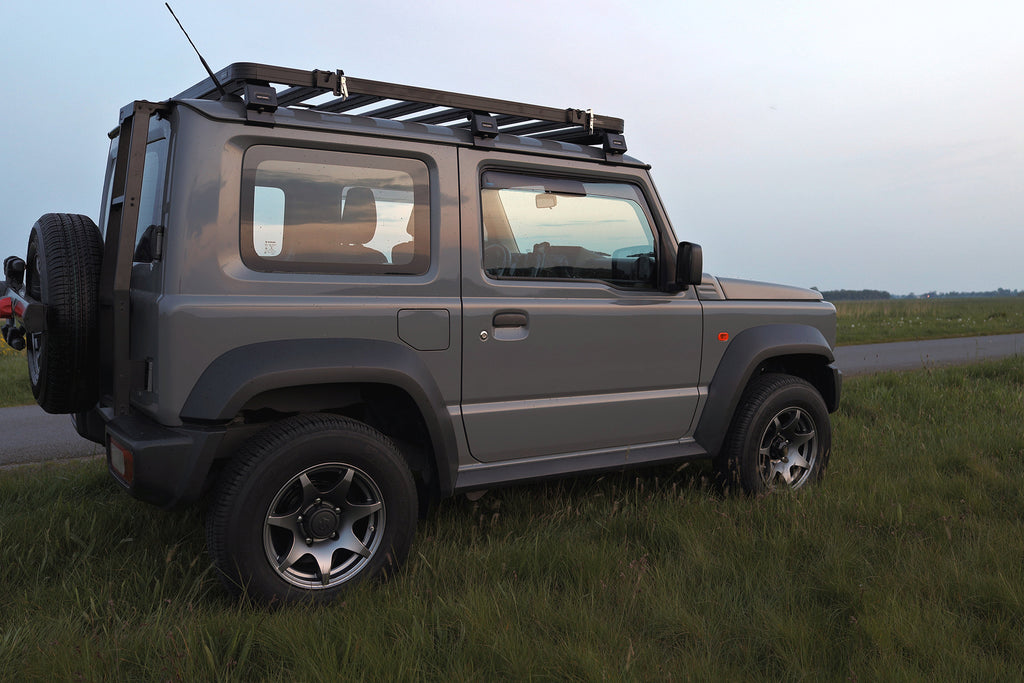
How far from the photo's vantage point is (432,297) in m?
3.26

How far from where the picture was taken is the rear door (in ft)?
11.2

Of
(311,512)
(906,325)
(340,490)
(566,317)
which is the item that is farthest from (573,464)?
(906,325)

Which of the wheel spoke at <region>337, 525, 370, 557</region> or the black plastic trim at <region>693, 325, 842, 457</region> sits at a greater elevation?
the black plastic trim at <region>693, 325, 842, 457</region>

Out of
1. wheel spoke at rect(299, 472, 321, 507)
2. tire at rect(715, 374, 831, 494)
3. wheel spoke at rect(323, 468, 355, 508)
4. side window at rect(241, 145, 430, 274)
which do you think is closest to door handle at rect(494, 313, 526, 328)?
side window at rect(241, 145, 430, 274)

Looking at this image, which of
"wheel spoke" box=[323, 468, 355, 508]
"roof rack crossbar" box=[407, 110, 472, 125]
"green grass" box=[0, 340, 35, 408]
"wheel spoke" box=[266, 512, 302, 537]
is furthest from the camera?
"green grass" box=[0, 340, 35, 408]

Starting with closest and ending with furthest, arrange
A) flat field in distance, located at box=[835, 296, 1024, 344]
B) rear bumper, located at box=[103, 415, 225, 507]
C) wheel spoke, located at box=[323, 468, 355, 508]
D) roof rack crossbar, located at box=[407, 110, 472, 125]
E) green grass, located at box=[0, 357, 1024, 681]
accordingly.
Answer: green grass, located at box=[0, 357, 1024, 681], rear bumper, located at box=[103, 415, 225, 507], wheel spoke, located at box=[323, 468, 355, 508], roof rack crossbar, located at box=[407, 110, 472, 125], flat field in distance, located at box=[835, 296, 1024, 344]

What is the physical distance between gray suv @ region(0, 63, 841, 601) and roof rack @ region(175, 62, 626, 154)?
1cm

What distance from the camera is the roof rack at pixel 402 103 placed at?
9.78 feet

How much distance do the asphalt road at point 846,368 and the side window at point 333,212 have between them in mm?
3382

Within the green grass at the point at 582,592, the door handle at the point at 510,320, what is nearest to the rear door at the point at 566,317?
the door handle at the point at 510,320

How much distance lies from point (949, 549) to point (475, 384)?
224cm

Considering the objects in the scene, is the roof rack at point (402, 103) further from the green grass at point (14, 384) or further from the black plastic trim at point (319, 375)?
the green grass at point (14, 384)

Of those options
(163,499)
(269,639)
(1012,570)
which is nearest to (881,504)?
(1012,570)

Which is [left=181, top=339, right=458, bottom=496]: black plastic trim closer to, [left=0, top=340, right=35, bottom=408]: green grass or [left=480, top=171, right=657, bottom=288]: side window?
[left=480, top=171, right=657, bottom=288]: side window
